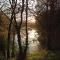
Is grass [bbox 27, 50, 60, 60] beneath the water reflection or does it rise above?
beneath

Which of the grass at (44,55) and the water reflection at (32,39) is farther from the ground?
the water reflection at (32,39)

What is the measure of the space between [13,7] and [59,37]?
1.42 metres

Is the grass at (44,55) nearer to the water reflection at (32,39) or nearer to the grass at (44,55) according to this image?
the grass at (44,55)

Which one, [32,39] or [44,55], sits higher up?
[32,39]

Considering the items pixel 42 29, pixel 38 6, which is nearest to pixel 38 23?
pixel 42 29

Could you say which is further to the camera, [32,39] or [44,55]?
[32,39]

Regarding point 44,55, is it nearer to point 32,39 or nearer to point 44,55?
point 44,55

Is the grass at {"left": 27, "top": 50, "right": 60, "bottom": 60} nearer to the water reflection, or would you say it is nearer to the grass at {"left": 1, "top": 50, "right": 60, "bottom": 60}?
the grass at {"left": 1, "top": 50, "right": 60, "bottom": 60}

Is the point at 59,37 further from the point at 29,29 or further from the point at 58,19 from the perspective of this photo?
the point at 29,29

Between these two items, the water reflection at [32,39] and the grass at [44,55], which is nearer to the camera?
the grass at [44,55]

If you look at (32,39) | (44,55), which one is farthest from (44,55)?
→ (32,39)

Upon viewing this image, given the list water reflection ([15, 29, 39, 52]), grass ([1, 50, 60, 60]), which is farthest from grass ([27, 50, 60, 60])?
water reflection ([15, 29, 39, 52])

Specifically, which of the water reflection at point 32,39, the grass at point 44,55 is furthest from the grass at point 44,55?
the water reflection at point 32,39

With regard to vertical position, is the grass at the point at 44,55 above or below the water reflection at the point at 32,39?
below
